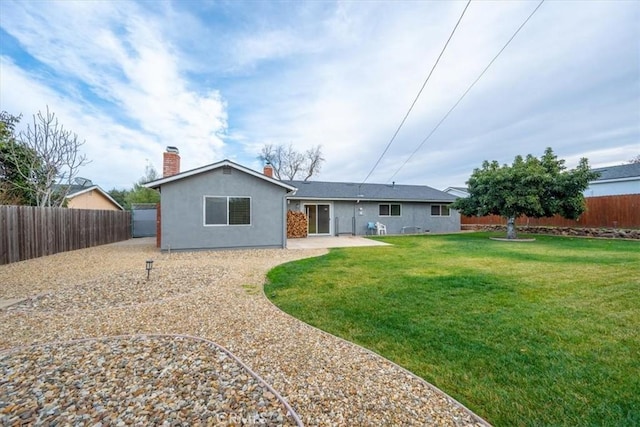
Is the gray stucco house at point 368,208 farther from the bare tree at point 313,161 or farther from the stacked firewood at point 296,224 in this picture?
the bare tree at point 313,161

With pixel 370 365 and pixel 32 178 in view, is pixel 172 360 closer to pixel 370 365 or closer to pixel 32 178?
pixel 370 365

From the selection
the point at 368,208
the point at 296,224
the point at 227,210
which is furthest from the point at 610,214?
the point at 227,210

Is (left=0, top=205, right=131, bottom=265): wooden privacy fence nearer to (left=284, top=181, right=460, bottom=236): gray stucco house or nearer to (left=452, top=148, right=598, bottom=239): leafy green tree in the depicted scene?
(left=284, top=181, right=460, bottom=236): gray stucco house

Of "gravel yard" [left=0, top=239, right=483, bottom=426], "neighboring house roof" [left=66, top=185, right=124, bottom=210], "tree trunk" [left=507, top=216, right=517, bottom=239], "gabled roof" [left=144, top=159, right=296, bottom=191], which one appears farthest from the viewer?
"neighboring house roof" [left=66, top=185, right=124, bottom=210]

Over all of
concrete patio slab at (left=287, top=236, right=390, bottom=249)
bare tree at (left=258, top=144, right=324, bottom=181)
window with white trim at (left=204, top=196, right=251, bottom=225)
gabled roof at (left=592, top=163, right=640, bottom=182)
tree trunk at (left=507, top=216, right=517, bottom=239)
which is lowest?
concrete patio slab at (left=287, top=236, right=390, bottom=249)

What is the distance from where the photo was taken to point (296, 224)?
15656 mm

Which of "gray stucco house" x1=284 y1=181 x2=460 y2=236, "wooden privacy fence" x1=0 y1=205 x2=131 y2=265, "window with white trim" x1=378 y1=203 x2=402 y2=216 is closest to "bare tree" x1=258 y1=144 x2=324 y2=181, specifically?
"gray stucco house" x1=284 y1=181 x2=460 y2=236

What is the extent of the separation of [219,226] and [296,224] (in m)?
5.49

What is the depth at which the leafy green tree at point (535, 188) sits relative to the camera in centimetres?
1275

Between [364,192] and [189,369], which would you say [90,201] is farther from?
[189,369]

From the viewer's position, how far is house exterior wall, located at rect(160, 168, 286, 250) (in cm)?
1028

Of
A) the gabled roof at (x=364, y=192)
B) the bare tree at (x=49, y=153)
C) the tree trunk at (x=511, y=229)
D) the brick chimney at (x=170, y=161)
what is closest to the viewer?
the brick chimney at (x=170, y=161)

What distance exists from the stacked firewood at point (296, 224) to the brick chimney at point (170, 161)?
20.3 ft

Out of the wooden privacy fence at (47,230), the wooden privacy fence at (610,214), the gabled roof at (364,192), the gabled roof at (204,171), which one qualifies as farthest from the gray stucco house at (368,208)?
the wooden privacy fence at (47,230)
